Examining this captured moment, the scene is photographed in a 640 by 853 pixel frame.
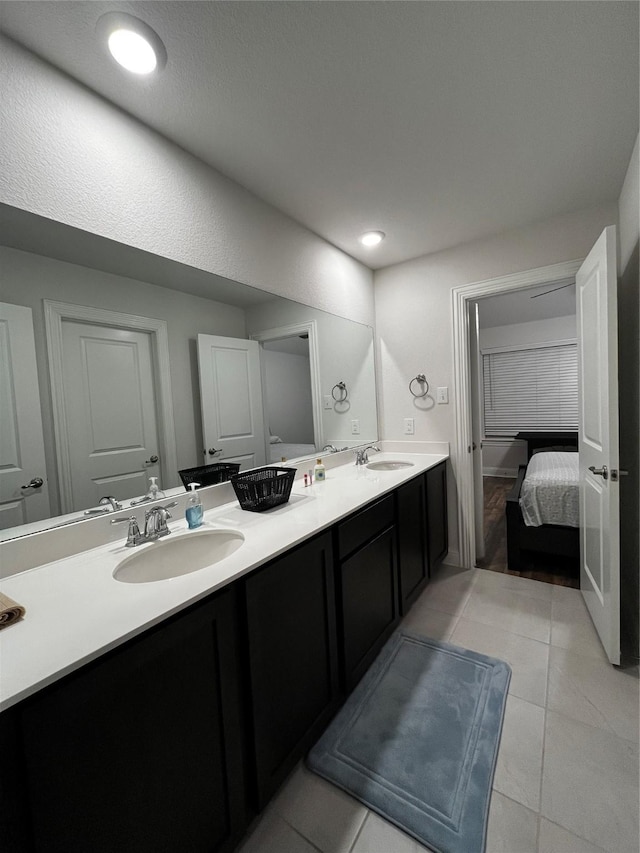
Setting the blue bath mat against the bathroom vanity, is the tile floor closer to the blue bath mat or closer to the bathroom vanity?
the blue bath mat

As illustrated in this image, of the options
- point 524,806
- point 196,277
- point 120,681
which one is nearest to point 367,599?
point 524,806

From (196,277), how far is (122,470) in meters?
0.88

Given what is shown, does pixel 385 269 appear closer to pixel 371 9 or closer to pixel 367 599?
pixel 371 9

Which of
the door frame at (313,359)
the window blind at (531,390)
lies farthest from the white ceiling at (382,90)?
the window blind at (531,390)

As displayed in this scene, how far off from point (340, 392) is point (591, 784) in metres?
2.18

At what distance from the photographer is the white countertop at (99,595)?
67cm

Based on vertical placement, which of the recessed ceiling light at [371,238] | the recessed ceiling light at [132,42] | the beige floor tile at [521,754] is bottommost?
A: the beige floor tile at [521,754]

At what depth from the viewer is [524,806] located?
1.13m

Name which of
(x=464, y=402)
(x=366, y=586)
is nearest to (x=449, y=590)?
(x=366, y=586)

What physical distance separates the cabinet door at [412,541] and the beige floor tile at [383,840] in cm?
93

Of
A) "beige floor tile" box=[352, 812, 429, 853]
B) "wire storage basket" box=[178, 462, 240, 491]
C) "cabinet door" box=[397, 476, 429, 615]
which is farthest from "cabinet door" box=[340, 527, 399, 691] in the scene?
"wire storage basket" box=[178, 462, 240, 491]

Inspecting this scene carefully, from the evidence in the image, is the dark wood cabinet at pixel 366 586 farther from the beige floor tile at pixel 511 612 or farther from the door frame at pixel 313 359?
the door frame at pixel 313 359

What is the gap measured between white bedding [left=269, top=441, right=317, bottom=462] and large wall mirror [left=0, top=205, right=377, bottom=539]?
11 millimetres

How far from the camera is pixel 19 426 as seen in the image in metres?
1.09
